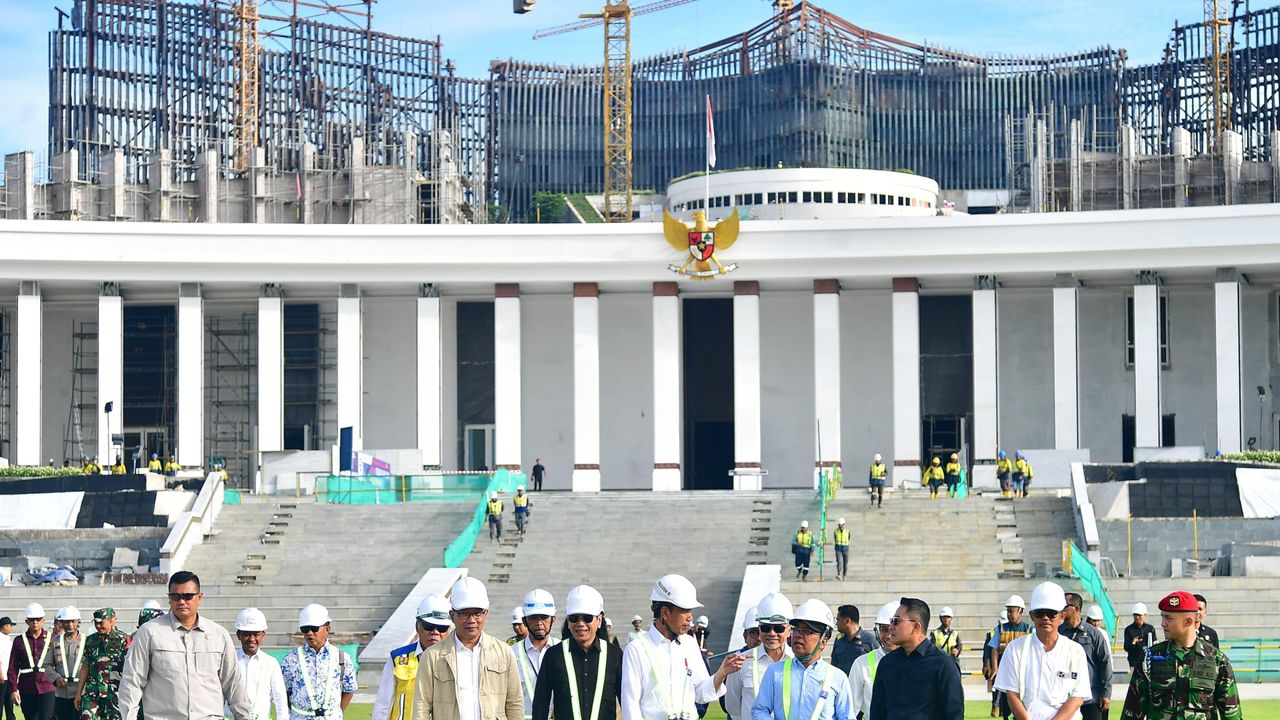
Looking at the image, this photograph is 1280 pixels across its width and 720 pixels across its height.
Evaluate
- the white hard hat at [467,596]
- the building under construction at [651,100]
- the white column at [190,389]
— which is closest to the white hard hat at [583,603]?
the white hard hat at [467,596]

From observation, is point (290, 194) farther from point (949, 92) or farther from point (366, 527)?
point (949, 92)

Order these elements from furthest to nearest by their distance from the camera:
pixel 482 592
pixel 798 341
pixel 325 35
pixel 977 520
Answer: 1. pixel 325 35
2. pixel 798 341
3. pixel 977 520
4. pixel 482 592

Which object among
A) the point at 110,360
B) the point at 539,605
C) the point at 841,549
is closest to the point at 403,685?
the point at 539,605

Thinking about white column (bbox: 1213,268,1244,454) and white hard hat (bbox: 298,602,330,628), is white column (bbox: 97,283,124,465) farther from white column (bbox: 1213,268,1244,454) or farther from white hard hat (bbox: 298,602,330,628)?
white hard hat (bbox: 298,602,330,628)

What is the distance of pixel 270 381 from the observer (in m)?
57.7

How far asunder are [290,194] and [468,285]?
847 inches

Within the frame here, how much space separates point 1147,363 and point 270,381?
78.6 ft

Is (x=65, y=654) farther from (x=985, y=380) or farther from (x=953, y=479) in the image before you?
(x=985, y=380)

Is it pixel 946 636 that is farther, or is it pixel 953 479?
pixel 953 479

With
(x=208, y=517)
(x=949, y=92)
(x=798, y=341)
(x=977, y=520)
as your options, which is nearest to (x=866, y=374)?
(x=798, y=341)

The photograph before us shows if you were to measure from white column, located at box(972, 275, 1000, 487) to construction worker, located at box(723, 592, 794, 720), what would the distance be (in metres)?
43.1

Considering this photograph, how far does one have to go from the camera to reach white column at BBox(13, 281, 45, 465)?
57.3 metres

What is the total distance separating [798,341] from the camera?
205 feet

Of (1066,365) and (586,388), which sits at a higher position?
(1066,365)
